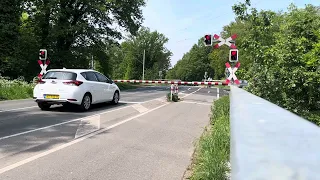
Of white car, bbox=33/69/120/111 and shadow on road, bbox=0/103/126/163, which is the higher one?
white car, bbox=33/69/120/111

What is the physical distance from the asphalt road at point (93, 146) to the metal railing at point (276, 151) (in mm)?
3669

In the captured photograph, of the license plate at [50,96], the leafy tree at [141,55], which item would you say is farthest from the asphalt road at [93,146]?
the leafy tree at [141,55]

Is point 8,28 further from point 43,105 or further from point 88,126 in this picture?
point 88,126

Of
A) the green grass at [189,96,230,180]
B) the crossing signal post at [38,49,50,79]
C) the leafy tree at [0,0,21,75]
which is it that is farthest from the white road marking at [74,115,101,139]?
the leafy tree at [0,0,21,75]

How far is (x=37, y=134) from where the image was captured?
7.38 meters

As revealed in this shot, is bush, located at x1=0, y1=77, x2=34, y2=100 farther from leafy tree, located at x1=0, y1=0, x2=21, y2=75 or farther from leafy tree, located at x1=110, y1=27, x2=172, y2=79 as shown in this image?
leafy tree, located at x1=110, y1=27, x2=172, y2=79

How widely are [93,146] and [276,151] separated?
19.0 feet

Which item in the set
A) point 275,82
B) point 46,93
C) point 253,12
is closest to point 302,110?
point 275,82

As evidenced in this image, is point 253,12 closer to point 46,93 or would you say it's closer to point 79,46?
point 46,93

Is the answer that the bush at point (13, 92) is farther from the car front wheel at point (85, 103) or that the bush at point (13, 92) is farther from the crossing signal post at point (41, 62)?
the car front wheel at point (85, 103)

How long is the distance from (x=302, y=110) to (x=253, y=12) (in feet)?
14.6

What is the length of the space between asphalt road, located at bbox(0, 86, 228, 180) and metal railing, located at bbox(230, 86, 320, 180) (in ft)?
12.0

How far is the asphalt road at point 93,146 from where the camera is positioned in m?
4.86

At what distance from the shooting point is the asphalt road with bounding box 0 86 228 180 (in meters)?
4.86
